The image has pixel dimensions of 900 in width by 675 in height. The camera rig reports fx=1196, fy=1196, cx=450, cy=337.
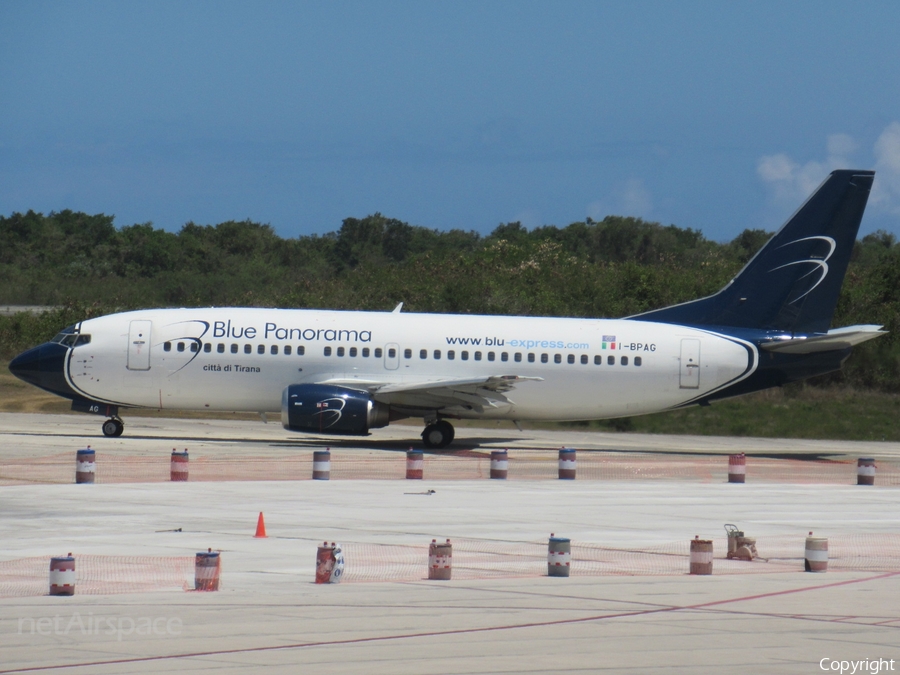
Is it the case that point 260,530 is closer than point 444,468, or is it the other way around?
point 260,530

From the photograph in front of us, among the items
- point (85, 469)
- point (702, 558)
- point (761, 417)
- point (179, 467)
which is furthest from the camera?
point (761, 417)

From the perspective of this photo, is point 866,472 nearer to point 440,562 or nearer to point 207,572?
point 440,562

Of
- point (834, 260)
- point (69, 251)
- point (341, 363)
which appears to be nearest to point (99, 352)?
point (341, 363)

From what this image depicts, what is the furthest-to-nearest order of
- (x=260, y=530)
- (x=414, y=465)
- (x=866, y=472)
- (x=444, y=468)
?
(x=444, y=468) < (x=866, y=472) < (x=414, y=465) < (x=260, y=530)

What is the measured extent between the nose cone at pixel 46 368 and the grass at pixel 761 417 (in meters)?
8.97

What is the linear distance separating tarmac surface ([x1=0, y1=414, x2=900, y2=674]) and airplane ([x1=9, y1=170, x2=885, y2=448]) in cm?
858

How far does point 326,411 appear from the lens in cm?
3056

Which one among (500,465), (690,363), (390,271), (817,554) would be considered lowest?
(817,554)

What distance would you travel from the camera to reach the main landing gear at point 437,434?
106ft

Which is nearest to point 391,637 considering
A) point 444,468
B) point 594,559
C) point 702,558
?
point 702,558

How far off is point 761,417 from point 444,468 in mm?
18118

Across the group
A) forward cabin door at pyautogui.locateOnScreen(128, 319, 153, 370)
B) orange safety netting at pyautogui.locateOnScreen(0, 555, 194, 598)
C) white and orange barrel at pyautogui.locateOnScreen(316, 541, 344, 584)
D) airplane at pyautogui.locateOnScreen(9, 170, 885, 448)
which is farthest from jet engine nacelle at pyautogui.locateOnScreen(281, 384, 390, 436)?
white and orange barrel at pyautogui.locateOnScreen(316, 541, 344, 584)

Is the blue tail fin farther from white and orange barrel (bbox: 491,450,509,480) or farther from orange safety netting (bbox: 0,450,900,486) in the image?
white and orange barrel (bbox: 491,450,509,480)

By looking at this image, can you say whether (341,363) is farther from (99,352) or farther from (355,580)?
(355,580)
